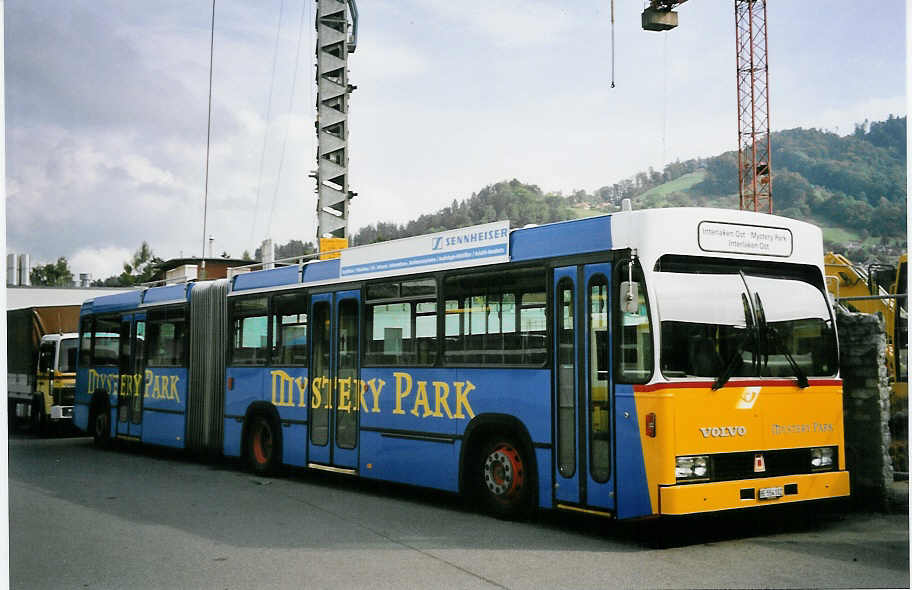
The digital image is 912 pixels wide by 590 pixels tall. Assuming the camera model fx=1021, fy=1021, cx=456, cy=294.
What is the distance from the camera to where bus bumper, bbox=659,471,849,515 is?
7809mm

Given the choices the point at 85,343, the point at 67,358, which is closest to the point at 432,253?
the point at 85,343

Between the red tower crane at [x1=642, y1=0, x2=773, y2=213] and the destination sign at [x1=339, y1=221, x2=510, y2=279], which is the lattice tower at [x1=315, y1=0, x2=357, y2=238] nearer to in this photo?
the destination sign at [x1=339, y1=221, x2=510, y2=279]

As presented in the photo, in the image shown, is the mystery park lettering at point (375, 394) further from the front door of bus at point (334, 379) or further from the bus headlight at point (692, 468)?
the bus headlight at point (692, 468)

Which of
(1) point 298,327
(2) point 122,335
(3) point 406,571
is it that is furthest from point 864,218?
(2) point 122,335

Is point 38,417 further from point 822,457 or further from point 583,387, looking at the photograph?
point 822,457

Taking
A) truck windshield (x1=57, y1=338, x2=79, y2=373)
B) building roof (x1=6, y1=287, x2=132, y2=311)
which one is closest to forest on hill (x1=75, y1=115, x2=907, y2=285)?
truck windshield (x1=57, y1=338, x2=79, y2=373)

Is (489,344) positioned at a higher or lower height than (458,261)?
lower

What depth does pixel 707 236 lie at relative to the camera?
8.37 meters

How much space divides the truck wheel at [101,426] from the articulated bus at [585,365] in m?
6.47

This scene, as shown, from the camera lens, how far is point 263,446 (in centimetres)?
1382

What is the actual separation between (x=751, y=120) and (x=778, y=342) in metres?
37.5

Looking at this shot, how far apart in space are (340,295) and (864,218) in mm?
6620

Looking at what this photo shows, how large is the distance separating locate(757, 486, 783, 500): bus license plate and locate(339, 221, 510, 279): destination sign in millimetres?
3148

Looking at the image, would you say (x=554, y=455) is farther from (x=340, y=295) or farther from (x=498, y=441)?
(x=340, y=295)
